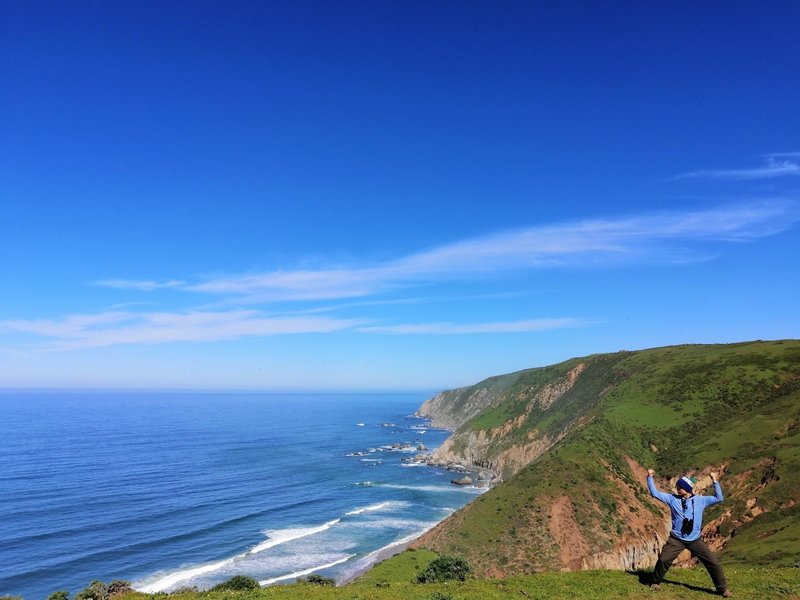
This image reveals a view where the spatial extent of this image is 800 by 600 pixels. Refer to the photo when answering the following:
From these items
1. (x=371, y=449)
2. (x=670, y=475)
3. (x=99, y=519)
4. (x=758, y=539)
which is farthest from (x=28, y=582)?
(x=371, y=449)

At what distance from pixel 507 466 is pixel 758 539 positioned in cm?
8815

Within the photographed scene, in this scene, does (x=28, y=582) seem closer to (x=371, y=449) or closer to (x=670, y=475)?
(x=670, y=475)

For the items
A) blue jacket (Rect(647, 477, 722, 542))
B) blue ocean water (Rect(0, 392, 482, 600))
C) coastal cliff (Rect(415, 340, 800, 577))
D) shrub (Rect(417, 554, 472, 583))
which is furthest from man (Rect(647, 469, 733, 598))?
blue ocean water (Rect(0, 392, 482, 600))

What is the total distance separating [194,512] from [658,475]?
272 ft

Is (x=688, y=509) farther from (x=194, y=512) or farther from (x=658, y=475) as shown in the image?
(x=194, y=512)

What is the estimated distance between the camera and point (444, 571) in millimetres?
44438

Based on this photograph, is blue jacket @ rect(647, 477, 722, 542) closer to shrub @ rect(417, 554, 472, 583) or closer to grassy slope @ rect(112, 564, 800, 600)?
grassy slope @ rect(112, 564, 800, 600)

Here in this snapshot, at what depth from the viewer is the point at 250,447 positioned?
550ft

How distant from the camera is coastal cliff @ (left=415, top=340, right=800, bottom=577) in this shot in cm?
5725

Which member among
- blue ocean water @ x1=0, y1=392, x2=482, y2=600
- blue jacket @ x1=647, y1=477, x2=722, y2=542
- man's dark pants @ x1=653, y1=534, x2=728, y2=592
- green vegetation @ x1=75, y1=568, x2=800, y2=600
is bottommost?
blue ocean water @ x1=0, y1=392, x2=482, y2=600

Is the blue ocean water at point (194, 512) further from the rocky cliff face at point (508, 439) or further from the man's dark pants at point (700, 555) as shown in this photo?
the man's dark pants at point (700, 555)

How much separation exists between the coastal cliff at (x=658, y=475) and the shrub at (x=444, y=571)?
45.1ft

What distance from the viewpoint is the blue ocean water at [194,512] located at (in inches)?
2530

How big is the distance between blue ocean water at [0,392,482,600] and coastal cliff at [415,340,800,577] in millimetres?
21391
